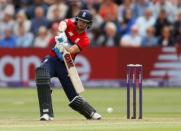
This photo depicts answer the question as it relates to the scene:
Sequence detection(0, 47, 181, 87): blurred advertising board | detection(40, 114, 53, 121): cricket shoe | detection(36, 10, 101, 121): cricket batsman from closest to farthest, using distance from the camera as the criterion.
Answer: detection(40, 114, 53, 121): cricket shoe < detection(36, 10, 101, 121): cricket batsman < detection(0, 47, 181, 87): blurred advertising board

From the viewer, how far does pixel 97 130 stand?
11656mm

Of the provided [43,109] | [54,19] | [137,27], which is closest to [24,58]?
[54,19]

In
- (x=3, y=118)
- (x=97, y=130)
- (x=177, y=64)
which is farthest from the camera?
(x=177, y=64)

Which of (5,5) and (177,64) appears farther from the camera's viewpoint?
(5,5)

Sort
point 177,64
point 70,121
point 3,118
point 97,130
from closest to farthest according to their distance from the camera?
point 97,130 → point 70,121 → point 3,118 → point 177,64

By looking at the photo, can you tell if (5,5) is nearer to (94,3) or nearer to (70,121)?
(94,3)

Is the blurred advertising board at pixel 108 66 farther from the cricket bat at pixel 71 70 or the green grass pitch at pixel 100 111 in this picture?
the cricket bat at pixel 71 70

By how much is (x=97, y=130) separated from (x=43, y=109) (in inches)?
89.2

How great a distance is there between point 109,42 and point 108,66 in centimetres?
93

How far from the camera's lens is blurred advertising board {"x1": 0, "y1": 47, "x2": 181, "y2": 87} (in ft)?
78.0

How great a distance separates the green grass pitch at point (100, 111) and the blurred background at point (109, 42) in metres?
0.72

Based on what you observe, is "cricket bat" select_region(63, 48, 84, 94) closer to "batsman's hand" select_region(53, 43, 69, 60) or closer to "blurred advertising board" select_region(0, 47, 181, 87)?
"batsman's hand" select_region(53, 43, 69, 60)

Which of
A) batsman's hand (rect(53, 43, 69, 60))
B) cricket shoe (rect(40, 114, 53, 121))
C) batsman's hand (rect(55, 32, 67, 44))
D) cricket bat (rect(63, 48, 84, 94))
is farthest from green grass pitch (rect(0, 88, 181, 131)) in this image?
batsman's hand (rect(55, 32, 67, 44))

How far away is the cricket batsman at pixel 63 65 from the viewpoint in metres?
13.7
